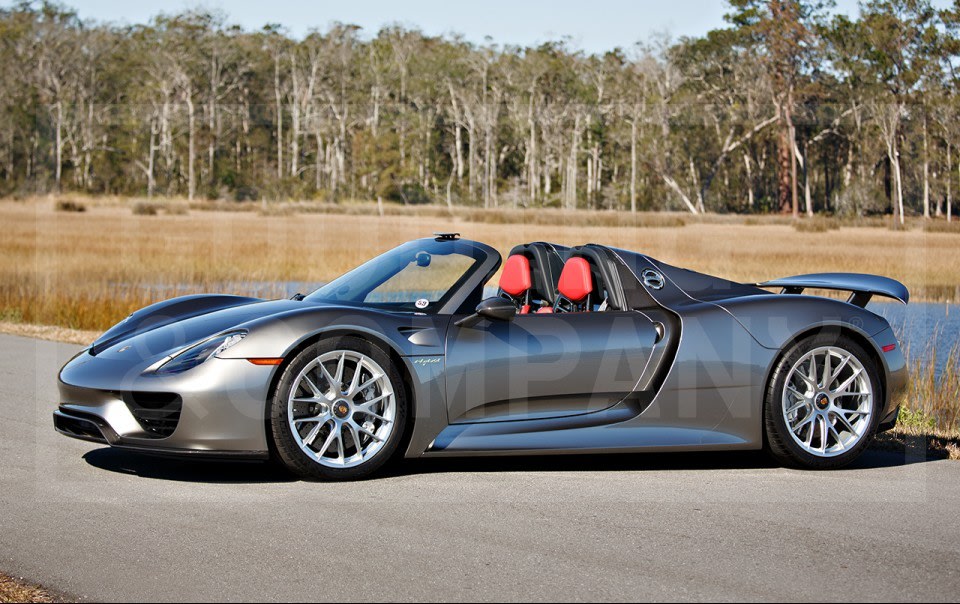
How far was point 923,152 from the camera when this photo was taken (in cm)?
2744

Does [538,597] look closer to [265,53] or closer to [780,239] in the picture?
[780,239]

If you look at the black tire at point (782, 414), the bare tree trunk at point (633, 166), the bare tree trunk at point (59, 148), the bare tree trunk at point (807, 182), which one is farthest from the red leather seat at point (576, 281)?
the bare tree trunk at point (59, 148)

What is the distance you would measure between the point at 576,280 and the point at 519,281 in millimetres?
488

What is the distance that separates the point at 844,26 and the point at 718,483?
4339 cm

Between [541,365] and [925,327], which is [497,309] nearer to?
[541,365]

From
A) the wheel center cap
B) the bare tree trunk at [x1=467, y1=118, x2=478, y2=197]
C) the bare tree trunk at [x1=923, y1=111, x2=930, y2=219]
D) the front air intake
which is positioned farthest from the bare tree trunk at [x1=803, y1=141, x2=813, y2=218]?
the front air intake

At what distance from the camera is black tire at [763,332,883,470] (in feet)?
20.5

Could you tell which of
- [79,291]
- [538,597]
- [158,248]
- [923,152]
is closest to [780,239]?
[923,152]

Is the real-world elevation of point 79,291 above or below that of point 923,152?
below

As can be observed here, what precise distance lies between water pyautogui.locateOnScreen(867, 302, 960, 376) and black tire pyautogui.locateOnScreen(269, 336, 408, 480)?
21.0 feet

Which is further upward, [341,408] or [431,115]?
[431,115]

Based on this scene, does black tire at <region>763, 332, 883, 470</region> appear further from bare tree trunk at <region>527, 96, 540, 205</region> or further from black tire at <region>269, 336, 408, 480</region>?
bare tree trunk at <region>527, 96, 540, 205</region>

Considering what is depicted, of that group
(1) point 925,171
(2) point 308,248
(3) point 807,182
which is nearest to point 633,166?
(3) point 807,182

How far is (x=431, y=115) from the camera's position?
8269cm
